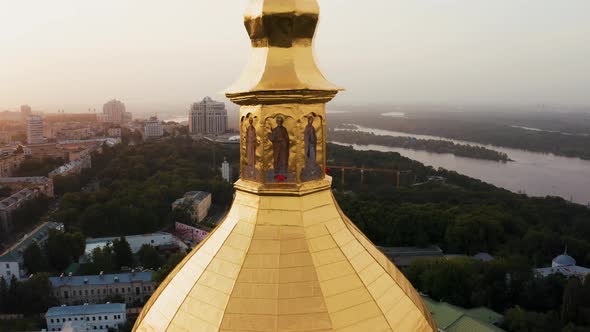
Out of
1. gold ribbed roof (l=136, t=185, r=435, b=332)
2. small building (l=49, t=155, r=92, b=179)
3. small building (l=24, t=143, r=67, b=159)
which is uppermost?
gold ribbed roof (l=136, t=185, r=435, b=332)

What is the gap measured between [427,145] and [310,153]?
104431mm

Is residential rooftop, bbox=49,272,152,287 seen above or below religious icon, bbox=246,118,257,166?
below

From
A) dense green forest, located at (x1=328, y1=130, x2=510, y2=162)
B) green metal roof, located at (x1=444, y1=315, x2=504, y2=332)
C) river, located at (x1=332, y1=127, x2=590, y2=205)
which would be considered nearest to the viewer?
green metal roof, located at (x1=444, y1=315, x2=504, y2=332)

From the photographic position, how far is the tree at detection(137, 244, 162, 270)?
29055mm

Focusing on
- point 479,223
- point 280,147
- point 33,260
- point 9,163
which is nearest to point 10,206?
point 33,260

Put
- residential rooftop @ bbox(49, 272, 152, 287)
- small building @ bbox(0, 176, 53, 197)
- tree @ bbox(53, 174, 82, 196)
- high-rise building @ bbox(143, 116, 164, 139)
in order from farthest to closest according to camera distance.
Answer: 1. high-rise building @ bbox(143, 116, 164, 139)
2. tree @ bbox(53, 174, 82, 196)
3. small building @ bbox(0, 176, 53, 197)
4. residential rooftop @ bbox(49, 272, 152, 287)

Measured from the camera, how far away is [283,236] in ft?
10.0

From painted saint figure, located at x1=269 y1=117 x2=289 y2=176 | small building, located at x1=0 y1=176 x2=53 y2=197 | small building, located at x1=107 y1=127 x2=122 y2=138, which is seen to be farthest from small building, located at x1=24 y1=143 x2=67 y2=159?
painted saint figure, located at x1=269 y1=117 x2=289 y2=176

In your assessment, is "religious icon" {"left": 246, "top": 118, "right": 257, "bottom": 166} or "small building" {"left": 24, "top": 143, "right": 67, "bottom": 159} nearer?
"religious icon" {"left": 246, "top": 118, "right": 257, "bottom": 166}

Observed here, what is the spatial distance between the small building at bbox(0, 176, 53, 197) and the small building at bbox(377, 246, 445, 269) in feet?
108

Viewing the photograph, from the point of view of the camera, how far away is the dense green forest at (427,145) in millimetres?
89250

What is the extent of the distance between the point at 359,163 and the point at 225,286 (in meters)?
58.7

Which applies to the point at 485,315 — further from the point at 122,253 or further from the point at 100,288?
the point at 122,253

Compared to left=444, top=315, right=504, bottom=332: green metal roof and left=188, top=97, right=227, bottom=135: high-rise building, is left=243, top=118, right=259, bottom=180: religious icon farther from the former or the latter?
left=188, top=97, right=227, bottom=135: high-rise building
